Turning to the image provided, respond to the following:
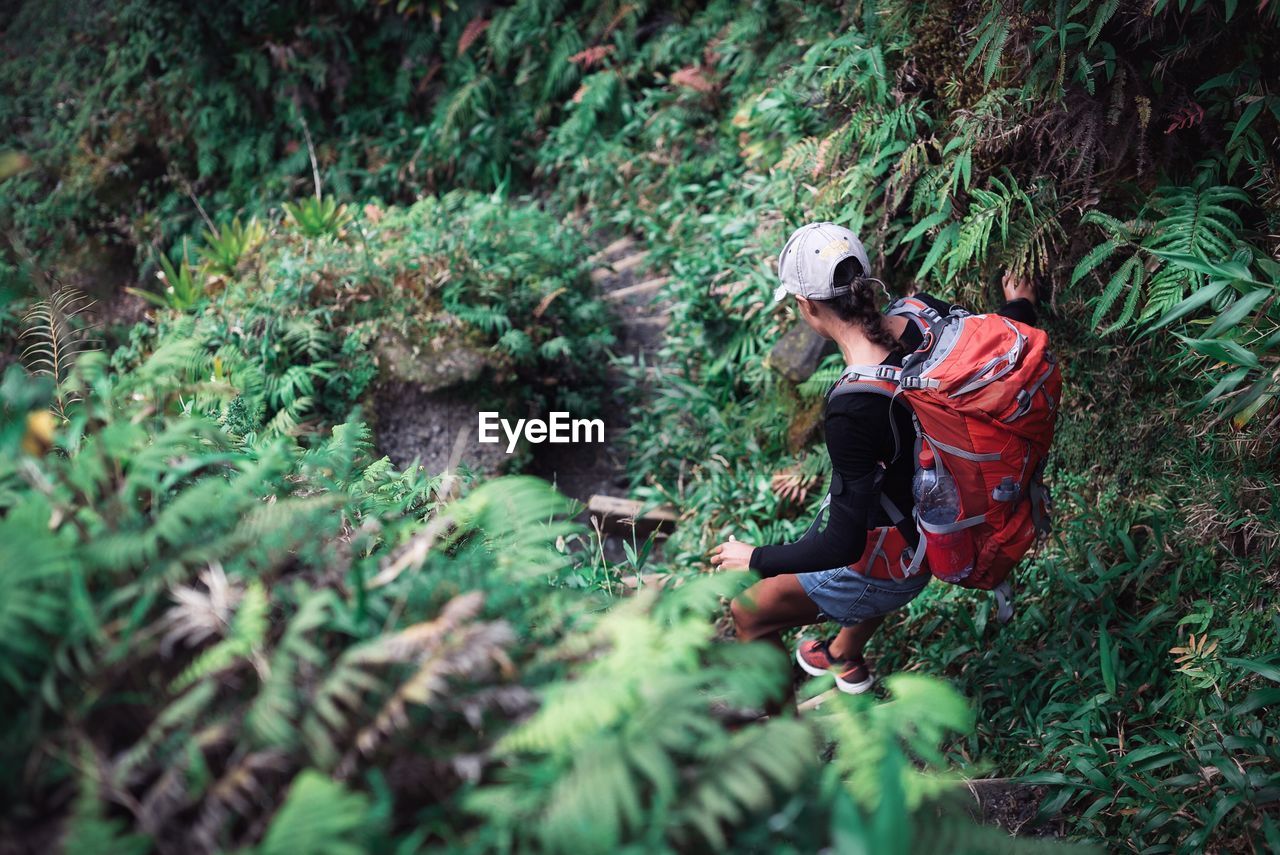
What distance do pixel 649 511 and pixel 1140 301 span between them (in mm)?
3048

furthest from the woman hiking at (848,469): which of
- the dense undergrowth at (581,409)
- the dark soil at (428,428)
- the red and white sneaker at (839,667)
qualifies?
the dark soil at (428,428)

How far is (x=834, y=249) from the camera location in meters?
3.13

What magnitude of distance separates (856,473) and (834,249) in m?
0.75

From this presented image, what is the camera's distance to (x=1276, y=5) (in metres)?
3.36

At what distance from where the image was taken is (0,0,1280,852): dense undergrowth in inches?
60.4

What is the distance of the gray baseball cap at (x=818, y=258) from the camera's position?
10.3 ft

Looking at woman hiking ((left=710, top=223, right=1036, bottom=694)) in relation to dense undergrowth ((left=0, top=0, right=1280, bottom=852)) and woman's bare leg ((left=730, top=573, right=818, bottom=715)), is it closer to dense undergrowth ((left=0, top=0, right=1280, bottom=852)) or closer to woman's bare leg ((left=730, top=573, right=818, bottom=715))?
woman's bare leg ((left=730, top=573, right=818, bottom=715))

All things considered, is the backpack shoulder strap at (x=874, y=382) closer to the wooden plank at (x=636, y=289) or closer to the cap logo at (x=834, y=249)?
the cap logo at (x=834, y=249)

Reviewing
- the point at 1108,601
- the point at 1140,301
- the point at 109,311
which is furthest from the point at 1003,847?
the point at 109,311

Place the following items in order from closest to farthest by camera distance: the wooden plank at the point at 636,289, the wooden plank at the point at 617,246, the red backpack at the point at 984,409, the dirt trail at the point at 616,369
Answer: the red backpack at the point at 984,409 < the dirt trail at the point at 616,369 < the wooden plank at the point at 636,289 < the wooden plank at the point at 617,246

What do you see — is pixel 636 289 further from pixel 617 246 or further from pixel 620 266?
pixel 617 246

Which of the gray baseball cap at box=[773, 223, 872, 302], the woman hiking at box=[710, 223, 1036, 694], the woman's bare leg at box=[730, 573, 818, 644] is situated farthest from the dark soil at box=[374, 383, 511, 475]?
the gray baseball cap at box=[773, 223, 872, 302]
